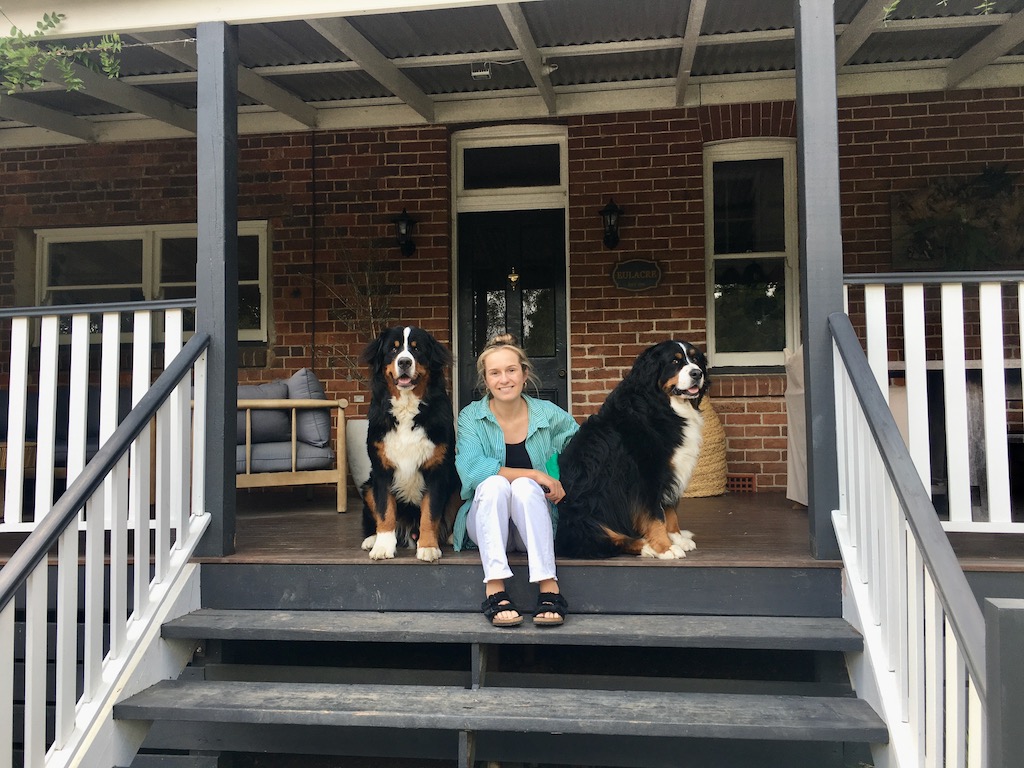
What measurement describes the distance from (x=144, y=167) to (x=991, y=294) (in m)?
5.81

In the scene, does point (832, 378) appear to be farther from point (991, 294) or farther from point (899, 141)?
point (899, 141)

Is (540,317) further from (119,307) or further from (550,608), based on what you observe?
(550,608)

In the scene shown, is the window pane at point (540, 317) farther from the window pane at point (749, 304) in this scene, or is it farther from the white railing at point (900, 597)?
the white railing at point (900, 597)

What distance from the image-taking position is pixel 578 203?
5719mm

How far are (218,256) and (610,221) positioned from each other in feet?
10.1

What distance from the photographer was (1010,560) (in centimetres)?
281

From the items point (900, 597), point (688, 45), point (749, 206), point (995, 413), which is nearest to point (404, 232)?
point (688, 45)

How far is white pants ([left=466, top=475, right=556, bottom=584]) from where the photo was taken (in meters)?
2.71

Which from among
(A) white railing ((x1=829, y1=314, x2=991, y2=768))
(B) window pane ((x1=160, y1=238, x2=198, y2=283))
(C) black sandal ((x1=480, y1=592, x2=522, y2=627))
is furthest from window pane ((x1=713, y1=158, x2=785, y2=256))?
(B) window pane ((x1=160, y1=238, x2=198, y2=283))

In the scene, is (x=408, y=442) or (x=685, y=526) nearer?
(x=408, y=442)

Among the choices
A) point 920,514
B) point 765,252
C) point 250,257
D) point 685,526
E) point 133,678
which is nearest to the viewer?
point 920,514

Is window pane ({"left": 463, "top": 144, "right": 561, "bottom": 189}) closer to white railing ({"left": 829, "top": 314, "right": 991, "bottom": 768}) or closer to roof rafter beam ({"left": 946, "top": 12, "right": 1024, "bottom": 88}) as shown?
roof rafter beam ({"left": 946, "top": 12, "right": 1024, "bottom": 88})

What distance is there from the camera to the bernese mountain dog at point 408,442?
3066 mm

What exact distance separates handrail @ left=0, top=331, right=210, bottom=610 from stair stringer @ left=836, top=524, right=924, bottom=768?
2445mm
